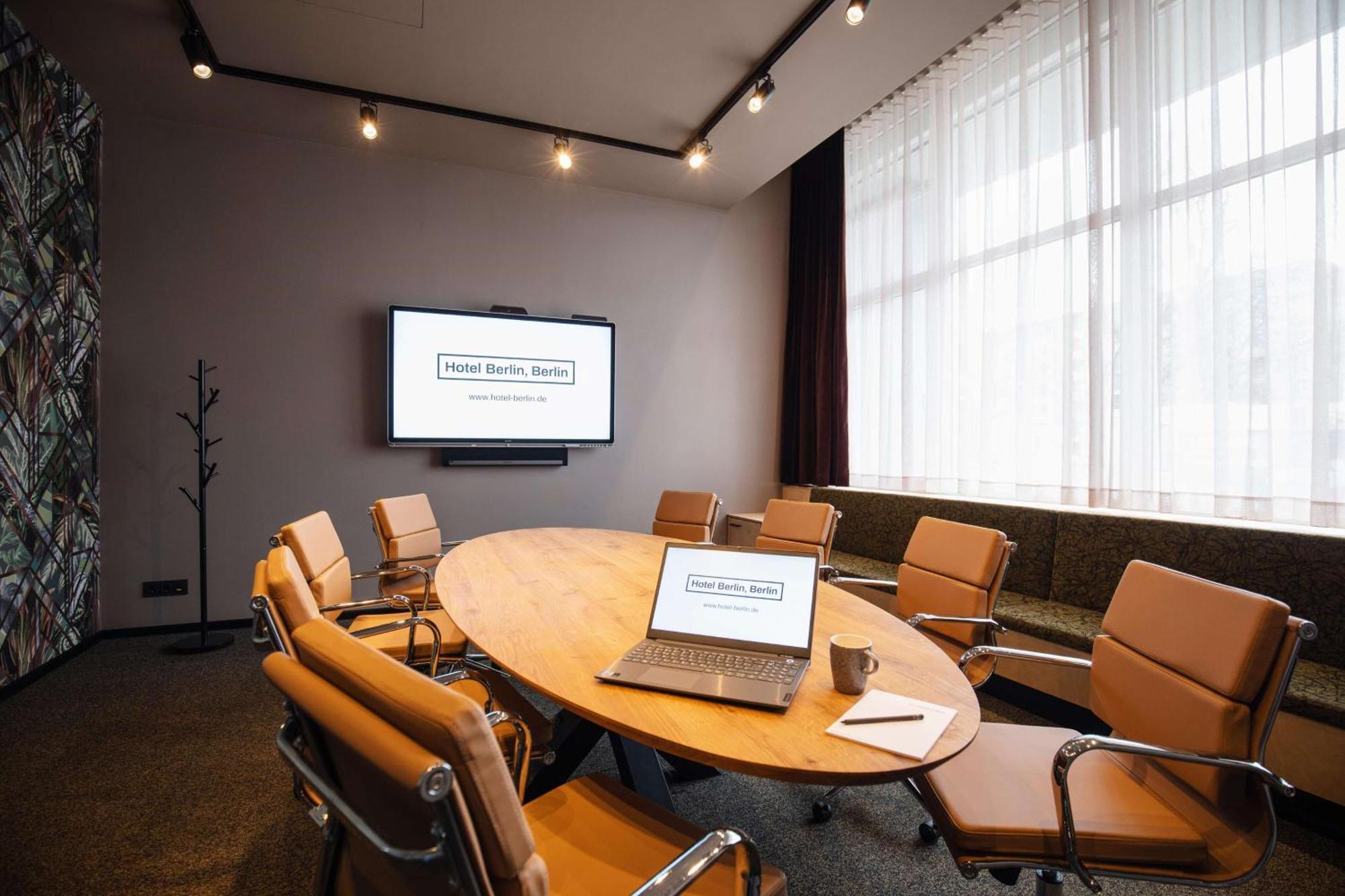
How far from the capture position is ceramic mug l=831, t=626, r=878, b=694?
3.78 feet

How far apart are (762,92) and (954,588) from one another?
2.79 meters

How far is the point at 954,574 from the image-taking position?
2.15 meters

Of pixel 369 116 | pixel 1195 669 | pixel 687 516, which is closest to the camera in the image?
pixel 1195 669

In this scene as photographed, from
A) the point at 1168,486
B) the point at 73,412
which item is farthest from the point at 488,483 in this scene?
the point at 1168,486

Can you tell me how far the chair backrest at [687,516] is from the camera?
12.0 feet

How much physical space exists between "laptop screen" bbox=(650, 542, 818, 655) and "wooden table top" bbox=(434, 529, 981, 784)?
0.09 meters

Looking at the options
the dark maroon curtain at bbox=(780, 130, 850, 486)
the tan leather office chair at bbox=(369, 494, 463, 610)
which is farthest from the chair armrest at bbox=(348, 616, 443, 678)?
the dark maroon curtain at bbox=(780, 130, 850, 486)

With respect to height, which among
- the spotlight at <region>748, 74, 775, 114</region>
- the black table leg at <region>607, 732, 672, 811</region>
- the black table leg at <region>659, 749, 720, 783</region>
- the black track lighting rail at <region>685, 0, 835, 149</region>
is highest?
the black track lighting rail at <region>685, 0, 835, 149</region>

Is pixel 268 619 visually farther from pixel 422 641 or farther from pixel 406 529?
pixel 406 529

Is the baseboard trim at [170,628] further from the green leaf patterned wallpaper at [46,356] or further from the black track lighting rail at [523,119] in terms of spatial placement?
the black track lighting rail at [523,119]

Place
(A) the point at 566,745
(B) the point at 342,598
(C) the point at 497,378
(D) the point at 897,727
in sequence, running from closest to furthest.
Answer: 1. (D) the point at 897,727
2. (A) the point at 566,745
3. (B) the point at 342,598
4. (C) the point at 497,378

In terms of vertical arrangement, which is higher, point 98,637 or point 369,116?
point 369,116

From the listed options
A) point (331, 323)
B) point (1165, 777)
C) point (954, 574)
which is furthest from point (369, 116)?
point (1165, 777)

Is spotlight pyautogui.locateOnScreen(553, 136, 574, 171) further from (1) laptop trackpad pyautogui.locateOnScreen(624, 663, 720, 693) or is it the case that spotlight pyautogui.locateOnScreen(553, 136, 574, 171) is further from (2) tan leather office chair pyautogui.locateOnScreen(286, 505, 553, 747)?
(1) laptop trackpad pyautogui.locateOnScreen(624, 663, 720, 693)
